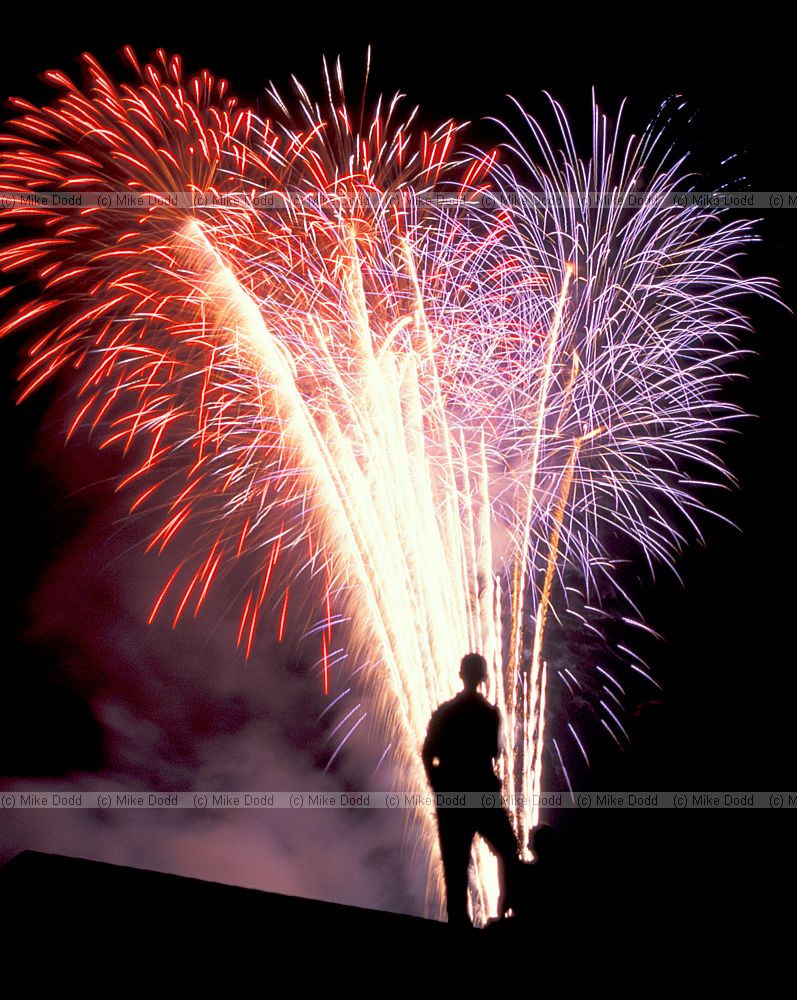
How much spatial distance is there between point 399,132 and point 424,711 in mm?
8129

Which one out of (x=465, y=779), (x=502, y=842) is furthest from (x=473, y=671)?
(x=502, y=842)

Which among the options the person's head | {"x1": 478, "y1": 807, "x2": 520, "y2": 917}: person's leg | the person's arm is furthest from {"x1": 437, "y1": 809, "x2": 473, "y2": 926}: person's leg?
the person's head

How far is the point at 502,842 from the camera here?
578 cm

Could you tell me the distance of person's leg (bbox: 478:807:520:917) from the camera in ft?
18.8

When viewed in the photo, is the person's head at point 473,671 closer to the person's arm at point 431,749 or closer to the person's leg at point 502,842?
the person's arm at point 431,749

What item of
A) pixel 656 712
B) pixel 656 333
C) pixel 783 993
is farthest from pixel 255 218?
pixel 783 993

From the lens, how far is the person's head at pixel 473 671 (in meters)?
6.12

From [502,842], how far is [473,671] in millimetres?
1219

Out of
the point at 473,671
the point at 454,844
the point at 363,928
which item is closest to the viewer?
the point at 363,928

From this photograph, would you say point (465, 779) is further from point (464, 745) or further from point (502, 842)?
point (502, 842)

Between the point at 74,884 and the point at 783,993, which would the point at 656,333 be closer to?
the point at 783,993

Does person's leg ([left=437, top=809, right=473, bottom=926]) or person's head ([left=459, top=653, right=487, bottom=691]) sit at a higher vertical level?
person's head ([left=459, top=653, right=487, bottom=691])

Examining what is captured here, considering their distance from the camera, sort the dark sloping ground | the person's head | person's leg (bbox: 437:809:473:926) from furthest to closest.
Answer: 1. the person's head
2. person's leg (bbox: 437:809:473:926)
3. the dark sloping ground

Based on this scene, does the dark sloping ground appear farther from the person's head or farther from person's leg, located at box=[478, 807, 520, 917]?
the person's head
